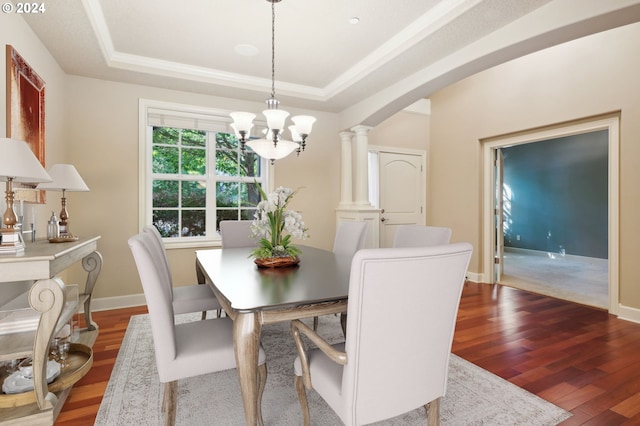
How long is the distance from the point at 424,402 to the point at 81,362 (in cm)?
217

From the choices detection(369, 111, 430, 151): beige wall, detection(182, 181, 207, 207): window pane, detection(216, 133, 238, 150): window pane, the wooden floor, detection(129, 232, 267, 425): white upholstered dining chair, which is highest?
detection(369, 111, 430, 151): beige wall

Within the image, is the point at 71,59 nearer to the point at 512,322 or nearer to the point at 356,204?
the point at 356,204

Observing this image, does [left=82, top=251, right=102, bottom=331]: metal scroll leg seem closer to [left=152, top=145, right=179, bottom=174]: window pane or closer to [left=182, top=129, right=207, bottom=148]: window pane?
[left=152, top=145, right=179, bottom=174]: window pane

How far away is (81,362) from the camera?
2111mm

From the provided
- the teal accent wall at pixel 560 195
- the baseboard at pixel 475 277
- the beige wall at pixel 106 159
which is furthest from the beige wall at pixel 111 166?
the teal accent wall at pixel 560 195

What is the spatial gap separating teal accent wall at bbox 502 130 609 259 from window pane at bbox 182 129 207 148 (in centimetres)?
714

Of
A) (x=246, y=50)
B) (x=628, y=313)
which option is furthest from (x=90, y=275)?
(x=628, y=313)

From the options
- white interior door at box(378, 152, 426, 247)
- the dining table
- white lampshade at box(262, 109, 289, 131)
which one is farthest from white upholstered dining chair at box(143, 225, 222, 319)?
white interior door at box(378, 152, 426, 247)

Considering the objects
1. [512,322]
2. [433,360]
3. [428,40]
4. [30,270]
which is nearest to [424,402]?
[433,360]

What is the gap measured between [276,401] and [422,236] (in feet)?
4.75

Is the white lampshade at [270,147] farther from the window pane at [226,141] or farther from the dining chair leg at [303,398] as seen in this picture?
the window pane at [226,141]

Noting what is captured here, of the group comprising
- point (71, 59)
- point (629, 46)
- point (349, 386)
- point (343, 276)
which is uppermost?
point (629, 46)

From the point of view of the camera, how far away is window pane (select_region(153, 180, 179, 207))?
152 inches

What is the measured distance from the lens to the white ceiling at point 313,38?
2275mm
